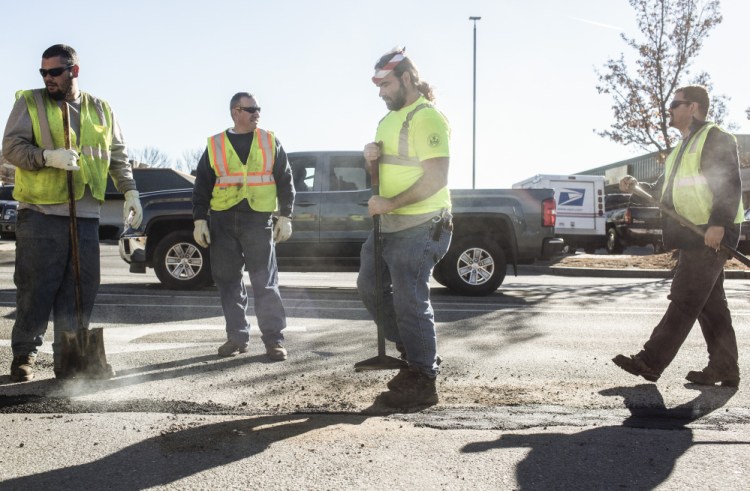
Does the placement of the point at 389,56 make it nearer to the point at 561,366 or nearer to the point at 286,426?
the point at 286,426

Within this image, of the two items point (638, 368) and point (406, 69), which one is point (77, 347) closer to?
point (406, 69)

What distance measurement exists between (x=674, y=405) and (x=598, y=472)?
1389 mm

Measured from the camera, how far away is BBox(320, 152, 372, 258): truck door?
10461 mm

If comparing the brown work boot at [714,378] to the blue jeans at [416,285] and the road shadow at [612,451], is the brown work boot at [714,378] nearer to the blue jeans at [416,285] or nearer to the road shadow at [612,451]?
the road shadow at [612,451]

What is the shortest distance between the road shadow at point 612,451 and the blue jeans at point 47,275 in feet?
8.99

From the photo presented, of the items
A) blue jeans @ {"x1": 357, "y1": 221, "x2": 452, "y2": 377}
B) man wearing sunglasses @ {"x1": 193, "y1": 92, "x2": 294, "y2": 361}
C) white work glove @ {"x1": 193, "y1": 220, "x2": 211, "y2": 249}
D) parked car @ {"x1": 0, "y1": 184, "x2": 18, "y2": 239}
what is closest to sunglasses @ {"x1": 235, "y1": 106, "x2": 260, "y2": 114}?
man wearing sunglasses @ {"x1": 193, "y1": 92, "x2": 294, "y2": 361}

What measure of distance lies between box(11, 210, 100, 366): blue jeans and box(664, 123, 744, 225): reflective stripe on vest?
145 inches

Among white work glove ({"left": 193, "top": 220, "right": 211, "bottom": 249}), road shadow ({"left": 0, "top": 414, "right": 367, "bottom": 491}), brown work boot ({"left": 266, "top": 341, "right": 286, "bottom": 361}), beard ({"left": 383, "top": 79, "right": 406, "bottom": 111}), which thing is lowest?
road shadow ({"left": 0, "top": 414, "right": 367, "bottom": 491})

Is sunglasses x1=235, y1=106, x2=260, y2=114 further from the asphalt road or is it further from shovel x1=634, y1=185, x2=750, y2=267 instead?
shovel x1=634, y1=185, x2=750, y2=267

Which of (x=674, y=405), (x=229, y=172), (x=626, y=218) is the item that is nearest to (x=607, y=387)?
(x=674, y=405)

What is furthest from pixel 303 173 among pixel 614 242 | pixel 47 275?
pixel 614 242

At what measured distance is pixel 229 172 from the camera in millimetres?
5766

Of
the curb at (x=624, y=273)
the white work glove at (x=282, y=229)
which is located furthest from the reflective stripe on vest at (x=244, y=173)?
the curb at (x=624, y=273)

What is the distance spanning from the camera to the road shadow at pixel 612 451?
3.17 meters
